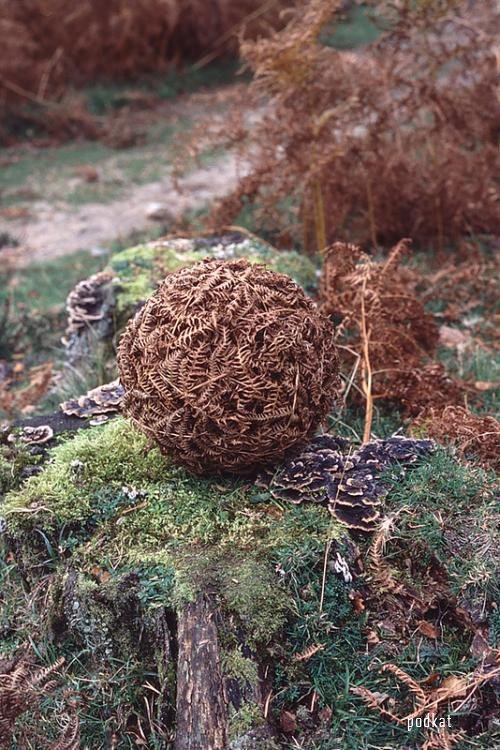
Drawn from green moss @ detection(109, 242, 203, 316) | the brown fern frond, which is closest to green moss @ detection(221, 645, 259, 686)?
the brown fern frond

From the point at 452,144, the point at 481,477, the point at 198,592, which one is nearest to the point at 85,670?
the point at 198,592

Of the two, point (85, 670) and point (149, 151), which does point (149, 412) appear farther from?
point (149, 151)

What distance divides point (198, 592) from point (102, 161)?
28.6 ft

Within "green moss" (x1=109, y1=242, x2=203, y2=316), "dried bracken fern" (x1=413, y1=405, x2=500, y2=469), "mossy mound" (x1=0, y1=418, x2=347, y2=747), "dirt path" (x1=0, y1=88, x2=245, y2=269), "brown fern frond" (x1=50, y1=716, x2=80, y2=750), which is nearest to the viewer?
"brown fern frond" (x1=50, y1=716, x2=80, y2=750)

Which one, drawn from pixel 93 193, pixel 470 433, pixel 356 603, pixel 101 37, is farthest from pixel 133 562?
pixel 101 37

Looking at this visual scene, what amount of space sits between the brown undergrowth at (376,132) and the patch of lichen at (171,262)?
0.82 m

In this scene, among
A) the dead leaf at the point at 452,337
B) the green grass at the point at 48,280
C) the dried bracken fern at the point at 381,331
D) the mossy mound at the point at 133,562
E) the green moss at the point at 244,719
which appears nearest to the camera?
the green moss at the point at 244,719

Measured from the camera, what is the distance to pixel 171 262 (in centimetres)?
481

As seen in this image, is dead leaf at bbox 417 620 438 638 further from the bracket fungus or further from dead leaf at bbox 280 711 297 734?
dead leaf at bbox 280 711 297 734

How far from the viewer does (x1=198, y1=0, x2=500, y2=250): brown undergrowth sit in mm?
5422

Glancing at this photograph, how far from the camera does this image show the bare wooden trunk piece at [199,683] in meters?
2.41

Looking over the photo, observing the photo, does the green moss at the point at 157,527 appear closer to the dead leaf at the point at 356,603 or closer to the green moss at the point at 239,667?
the green moss at the point at 239,667

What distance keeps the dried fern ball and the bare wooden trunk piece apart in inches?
22.8

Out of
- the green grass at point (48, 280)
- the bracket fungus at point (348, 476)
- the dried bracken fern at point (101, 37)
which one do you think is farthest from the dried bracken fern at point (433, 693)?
the dried bracken fern at point (101, 37)
